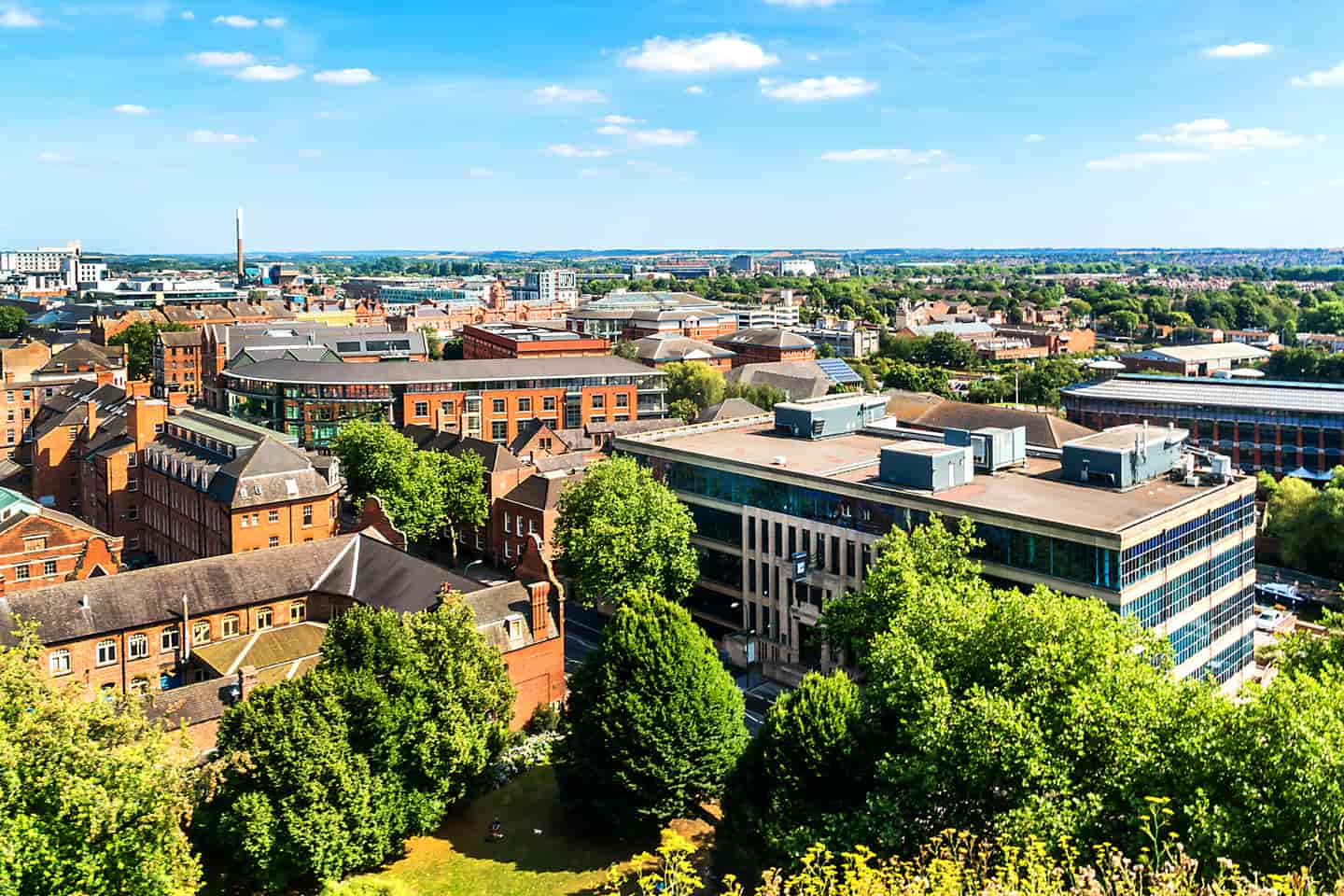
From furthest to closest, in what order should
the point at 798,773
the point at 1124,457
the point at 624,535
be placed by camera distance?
the point at 624,535 → the point at 1124,457 → the point at 798,773

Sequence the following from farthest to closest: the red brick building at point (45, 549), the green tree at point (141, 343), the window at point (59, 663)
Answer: the green tree at point (141, 343) → the red brick building at point (45, 549) → the window at point (59, 663)

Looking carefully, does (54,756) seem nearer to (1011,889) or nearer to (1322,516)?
(1011,889)

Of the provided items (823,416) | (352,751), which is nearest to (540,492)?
(823,416)

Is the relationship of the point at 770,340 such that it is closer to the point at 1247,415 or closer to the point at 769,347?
the point at 769,347

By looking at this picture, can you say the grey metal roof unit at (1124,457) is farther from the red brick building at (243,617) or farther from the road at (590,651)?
the red brick building at (243,617)

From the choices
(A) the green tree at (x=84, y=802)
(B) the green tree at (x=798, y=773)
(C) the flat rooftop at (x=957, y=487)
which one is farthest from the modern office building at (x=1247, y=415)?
(A) the green tree at (x=84, y=802)

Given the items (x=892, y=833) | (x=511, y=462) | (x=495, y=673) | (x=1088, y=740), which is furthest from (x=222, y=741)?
(x=511, y=462)
